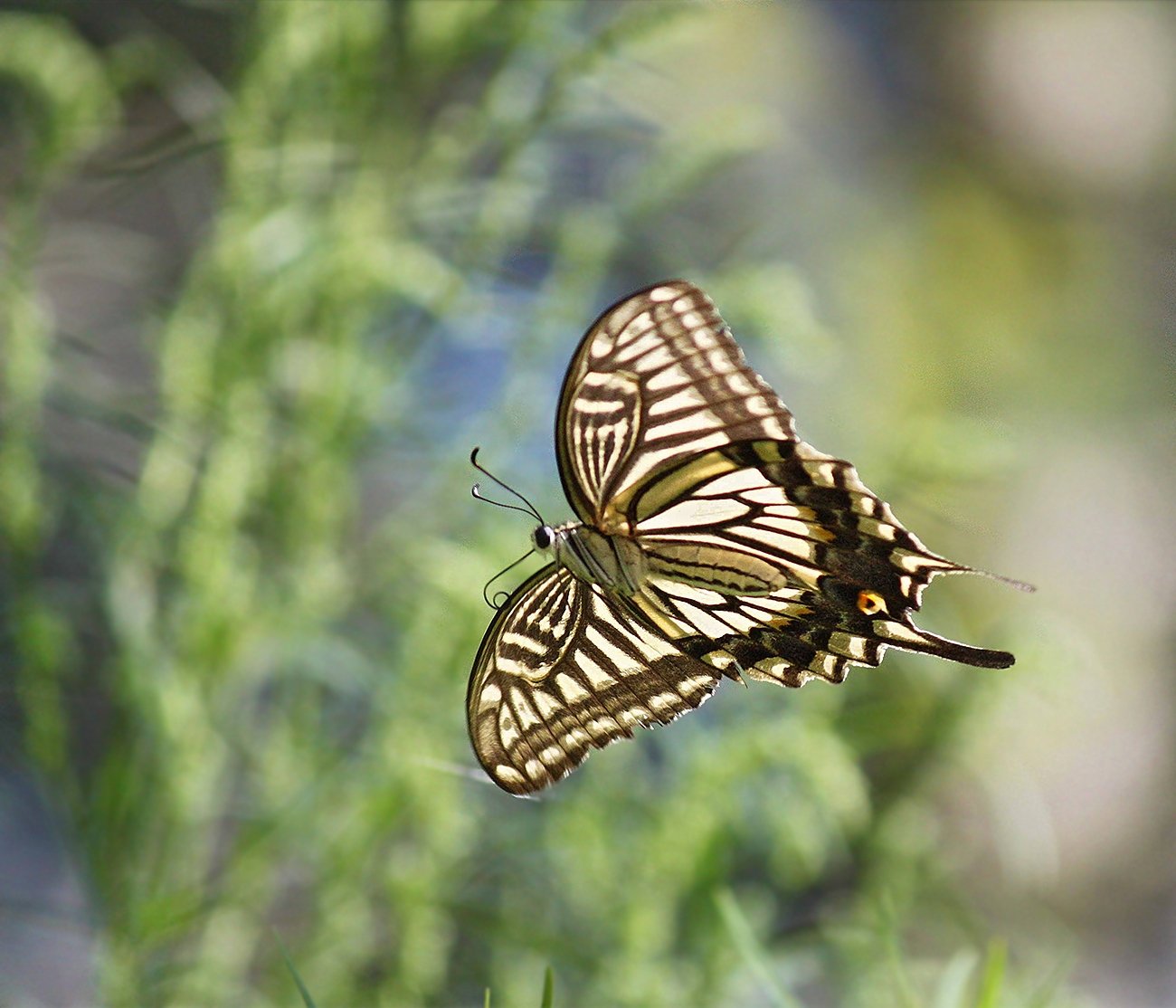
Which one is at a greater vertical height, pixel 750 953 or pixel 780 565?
pixel 780 565

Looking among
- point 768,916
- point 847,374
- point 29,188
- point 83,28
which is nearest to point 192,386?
point 29,188

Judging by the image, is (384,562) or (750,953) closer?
(750,953)

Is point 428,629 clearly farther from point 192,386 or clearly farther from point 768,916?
point 768,916

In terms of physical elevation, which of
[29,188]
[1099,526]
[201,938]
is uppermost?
[1099,526]

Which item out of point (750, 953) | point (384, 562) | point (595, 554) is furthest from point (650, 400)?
point (384, 562)

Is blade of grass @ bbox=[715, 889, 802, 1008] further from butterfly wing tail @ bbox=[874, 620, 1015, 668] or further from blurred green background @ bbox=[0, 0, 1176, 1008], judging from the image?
butterfly wing tail @ bbox=[874, 620, 1015, 668]

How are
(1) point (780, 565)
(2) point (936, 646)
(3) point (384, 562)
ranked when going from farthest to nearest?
(3) point (384, 562) → (1) point (780, 565) → (2) point (936, 646)

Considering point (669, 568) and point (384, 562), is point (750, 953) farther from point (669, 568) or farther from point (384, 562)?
point (384, 562)

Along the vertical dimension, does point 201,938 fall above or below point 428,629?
below
